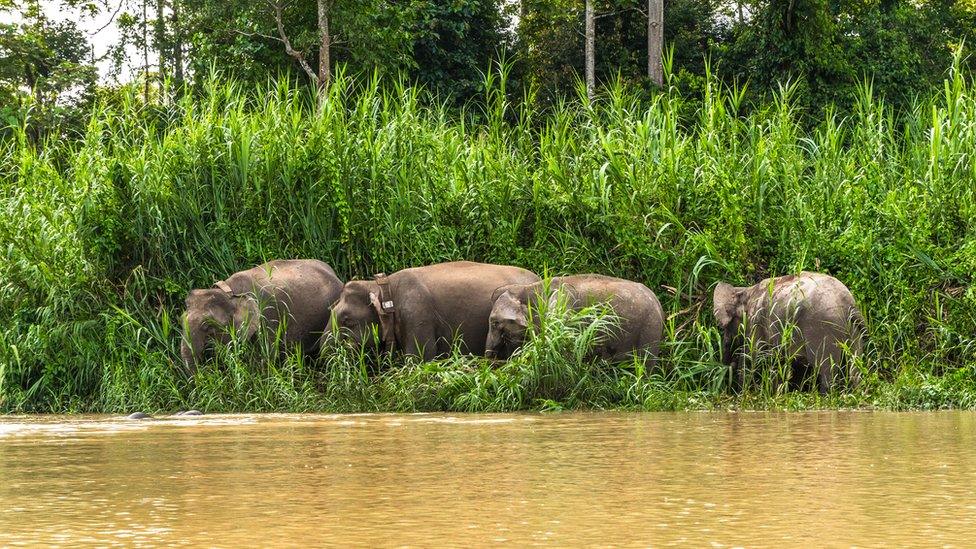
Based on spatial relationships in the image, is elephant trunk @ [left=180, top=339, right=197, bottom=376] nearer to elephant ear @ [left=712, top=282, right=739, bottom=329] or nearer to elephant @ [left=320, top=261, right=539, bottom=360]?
elephant @ [left=320, top=261, right=539, bottom=360]

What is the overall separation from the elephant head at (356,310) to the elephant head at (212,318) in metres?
0.56

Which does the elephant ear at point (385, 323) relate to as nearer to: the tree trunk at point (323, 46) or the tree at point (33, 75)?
the tree trunk at point (323, 46)

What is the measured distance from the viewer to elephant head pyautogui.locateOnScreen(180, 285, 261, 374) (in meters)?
8.88

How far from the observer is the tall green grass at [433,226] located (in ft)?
29.1

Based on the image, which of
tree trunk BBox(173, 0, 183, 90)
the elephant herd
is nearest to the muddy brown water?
the elephant herd

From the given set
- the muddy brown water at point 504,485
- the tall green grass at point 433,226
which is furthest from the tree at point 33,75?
the muddy brown water at point 504,485

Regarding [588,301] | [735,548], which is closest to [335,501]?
[735,548]

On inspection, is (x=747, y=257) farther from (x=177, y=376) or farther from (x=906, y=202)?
(x=177, y=376)

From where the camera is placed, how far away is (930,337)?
29.0 ft

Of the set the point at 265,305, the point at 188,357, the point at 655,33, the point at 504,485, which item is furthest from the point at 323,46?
the point at 504,485

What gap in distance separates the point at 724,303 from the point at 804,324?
21.7 inches

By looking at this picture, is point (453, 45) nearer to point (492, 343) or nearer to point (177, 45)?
point (177, 45)

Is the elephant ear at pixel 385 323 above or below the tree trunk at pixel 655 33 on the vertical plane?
below

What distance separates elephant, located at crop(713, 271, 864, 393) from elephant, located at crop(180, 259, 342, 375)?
2.81 meters
